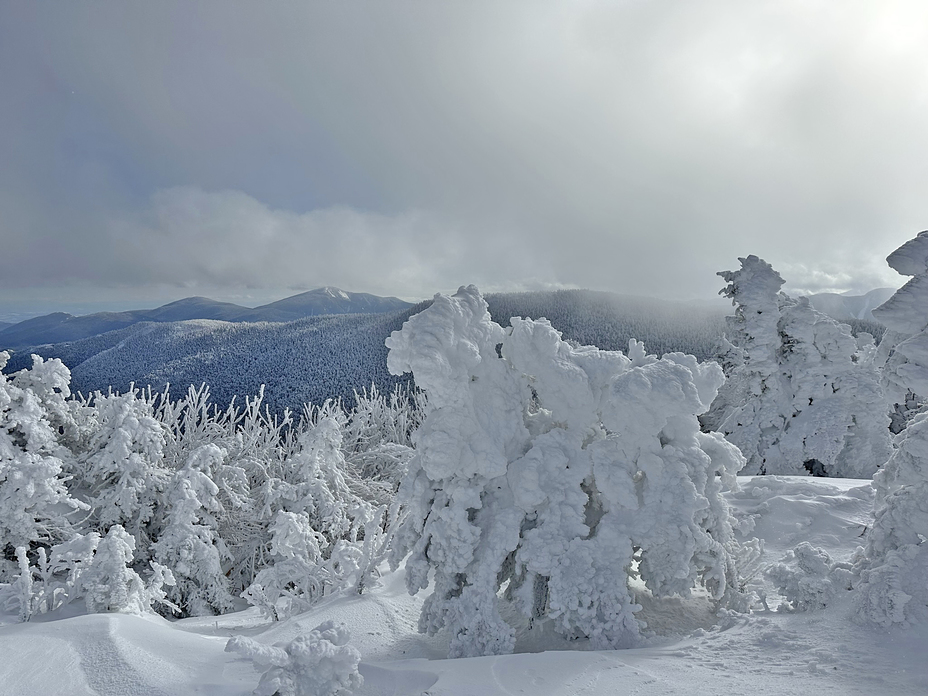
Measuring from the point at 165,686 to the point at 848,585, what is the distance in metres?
6.88

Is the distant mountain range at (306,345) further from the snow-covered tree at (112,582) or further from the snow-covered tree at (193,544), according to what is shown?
the snow-covered tree at (112,582)

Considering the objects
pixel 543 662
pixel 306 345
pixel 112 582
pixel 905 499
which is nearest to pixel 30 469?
pixel 112 582

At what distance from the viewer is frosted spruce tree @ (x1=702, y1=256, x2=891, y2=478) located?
13906 millimetres

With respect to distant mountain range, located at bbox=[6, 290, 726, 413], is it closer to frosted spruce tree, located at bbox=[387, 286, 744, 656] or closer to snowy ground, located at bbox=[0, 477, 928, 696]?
frosted spruce tree, located at bbox=[387, 286, 744, 656]

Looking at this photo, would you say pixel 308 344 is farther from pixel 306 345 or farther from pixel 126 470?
pixel 126 470

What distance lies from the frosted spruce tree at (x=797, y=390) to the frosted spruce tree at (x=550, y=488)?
30.9 ft

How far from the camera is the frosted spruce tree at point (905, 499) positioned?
4.84 meters

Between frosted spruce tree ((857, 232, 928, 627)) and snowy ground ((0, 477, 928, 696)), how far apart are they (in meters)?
0.26

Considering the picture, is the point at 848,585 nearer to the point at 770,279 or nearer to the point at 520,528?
the point at 520,528

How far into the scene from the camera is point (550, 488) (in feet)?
20.8

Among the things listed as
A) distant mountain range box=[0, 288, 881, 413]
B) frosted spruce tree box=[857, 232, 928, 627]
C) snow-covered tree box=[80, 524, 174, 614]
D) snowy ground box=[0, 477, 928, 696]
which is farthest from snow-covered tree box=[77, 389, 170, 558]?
distant mountain range box=[0, 288, 881, 413]

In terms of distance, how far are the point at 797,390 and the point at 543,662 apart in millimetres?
13456

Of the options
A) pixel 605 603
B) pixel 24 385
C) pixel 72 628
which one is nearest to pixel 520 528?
pixel 605 603

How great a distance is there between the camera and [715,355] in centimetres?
1938
